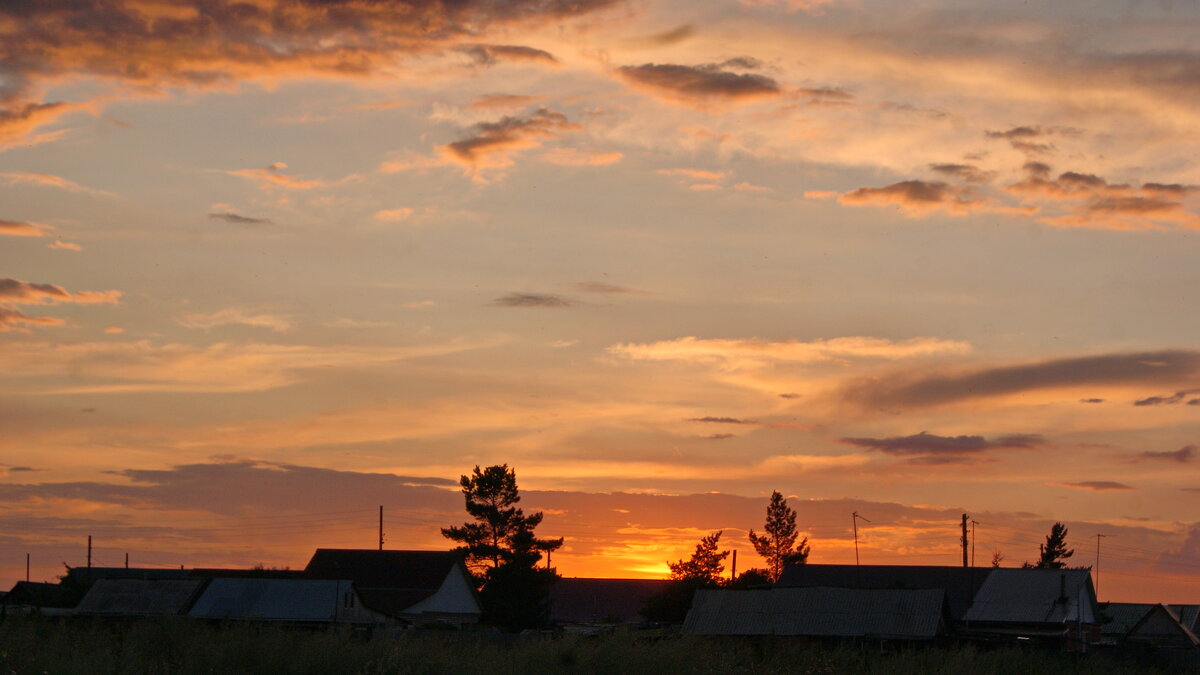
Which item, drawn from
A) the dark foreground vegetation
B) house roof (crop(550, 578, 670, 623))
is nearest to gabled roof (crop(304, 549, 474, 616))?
house roof (crop(550, 578, 670, 623))

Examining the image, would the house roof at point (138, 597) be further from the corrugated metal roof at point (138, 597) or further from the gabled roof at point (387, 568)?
the gabled roof at point (387, 568)

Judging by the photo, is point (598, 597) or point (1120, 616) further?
point (598, 597)

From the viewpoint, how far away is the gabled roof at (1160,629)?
220 feet

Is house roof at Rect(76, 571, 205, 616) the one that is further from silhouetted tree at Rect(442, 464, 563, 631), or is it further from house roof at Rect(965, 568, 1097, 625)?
house roof at Rect(965, 568, 1097, 625)

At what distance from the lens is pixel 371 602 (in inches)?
2625

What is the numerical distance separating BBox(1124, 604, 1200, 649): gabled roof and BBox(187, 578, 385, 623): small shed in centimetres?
4103

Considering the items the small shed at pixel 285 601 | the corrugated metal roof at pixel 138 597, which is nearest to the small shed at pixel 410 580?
the small shed at pixel 285 601

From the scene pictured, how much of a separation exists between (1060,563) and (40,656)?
103 m

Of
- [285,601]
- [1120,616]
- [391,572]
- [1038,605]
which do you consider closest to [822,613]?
[1038,605]

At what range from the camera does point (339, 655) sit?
915 inches

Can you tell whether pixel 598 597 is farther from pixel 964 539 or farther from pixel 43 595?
pixel 43 595

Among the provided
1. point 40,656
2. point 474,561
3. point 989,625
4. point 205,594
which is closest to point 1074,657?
point 989,625

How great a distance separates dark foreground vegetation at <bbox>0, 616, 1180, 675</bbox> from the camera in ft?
67.4

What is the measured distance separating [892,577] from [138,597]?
137 feet
